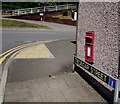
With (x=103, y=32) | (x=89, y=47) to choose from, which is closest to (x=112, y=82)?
(x=103, y=32)

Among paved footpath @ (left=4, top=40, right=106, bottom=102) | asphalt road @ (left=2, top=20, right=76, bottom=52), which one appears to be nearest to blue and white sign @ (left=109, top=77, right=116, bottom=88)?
paved footpath @ (left=4, top=40, right=106, bottom=102)

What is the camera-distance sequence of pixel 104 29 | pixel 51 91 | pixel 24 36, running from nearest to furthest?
pixel 104 29 < pixel 51 91 < pixel 24 36

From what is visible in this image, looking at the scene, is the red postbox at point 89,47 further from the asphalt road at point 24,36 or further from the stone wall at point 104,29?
the asphalt road at point 24,36

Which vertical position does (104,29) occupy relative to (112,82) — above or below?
above

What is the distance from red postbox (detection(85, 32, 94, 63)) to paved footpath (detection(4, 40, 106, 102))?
92 centimetres

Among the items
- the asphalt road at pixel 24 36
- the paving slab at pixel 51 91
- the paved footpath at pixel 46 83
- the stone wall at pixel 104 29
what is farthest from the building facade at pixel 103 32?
the asphalt road at pixel 24 36

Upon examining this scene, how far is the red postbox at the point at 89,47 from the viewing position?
5254mm

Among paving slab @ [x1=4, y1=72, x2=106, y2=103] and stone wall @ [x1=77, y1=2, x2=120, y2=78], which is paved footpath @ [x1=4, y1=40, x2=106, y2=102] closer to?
paving slab @ [x1=4, y1=72, x2=106, y2=103]

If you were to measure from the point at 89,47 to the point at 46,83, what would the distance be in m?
2.06

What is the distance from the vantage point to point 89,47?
5461mm

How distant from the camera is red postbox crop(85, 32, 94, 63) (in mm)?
5254

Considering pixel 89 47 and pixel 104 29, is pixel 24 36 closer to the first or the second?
pixel 89 47

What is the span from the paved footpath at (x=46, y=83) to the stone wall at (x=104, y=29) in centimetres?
106

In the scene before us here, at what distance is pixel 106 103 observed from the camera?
4391 mm
